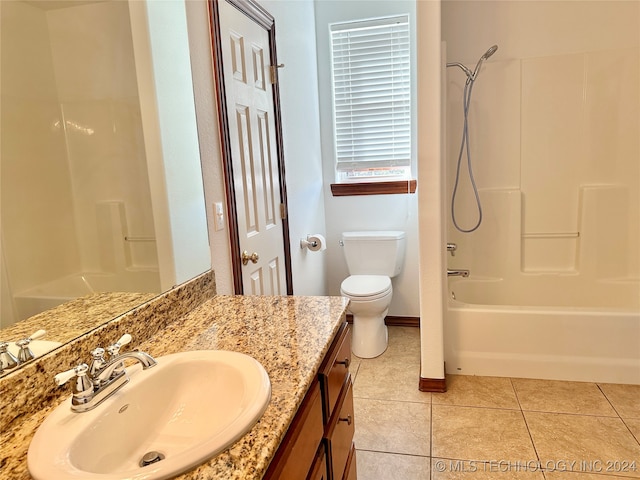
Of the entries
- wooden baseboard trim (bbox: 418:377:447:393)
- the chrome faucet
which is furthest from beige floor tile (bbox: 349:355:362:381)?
the chrome faucet

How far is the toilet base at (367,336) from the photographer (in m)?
2.85

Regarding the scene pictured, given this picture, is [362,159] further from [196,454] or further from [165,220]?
[196,454]

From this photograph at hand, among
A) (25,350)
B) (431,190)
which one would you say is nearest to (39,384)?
(25,350)

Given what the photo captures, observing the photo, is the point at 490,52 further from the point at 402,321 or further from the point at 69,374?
the point at 69,374

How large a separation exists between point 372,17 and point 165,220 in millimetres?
2426

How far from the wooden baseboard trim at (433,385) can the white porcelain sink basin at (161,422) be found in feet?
5.33

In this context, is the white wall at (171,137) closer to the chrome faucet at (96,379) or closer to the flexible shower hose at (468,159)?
the chrome faucet at (96,379)

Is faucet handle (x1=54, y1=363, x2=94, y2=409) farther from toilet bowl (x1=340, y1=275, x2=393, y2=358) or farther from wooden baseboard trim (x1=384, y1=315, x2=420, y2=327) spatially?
wooden baseboard trim (x1=384, y1=315, x2=420, y2=327)

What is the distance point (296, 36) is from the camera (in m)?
2.71

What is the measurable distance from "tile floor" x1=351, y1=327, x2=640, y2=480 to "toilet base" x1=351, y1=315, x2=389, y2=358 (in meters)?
0.27

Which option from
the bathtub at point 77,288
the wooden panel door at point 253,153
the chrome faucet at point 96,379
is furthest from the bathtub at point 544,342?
the chrome faucet at point 96,379

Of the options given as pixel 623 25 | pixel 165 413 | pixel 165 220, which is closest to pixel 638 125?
pixel 623 25

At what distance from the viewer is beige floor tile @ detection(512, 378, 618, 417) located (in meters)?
2.13

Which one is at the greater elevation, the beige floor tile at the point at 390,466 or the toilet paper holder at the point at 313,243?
the toilet paper holder at the point at 313,243
